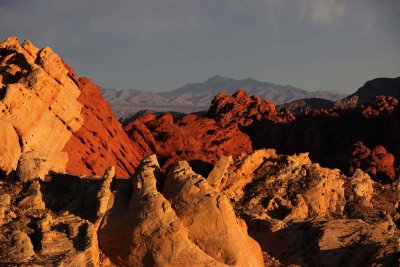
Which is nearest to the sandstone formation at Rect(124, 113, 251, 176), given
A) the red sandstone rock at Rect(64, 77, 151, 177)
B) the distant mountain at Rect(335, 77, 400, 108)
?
the red sandstone rock at Rect(64, 77, 151, 177)

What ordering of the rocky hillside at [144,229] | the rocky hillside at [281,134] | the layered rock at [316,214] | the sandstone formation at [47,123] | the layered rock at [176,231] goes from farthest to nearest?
the rocky hillside at [281,134] < the layered rock at [316,214] < the sandstone formation at [47,123] < the layered rock at [176,231] < the rocky hillside at [144,229]

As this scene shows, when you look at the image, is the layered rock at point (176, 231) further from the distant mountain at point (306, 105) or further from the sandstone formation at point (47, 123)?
the distant mountain at point (306, 105)

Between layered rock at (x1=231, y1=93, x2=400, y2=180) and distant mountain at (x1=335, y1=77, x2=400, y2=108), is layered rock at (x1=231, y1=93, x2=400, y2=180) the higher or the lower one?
the lower one

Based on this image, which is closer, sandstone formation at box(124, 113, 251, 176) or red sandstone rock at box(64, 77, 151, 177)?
red sandstone rock at box(64, 77, 151, 177)

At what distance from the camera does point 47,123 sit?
28.9 m

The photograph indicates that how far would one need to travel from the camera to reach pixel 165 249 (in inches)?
655

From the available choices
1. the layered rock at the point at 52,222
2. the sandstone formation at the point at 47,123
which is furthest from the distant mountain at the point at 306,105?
the layered rock at the point at 52,222

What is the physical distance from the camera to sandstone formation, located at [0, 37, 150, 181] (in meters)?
23.4

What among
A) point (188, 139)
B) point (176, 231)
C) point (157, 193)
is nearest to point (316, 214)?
point (157, 193)

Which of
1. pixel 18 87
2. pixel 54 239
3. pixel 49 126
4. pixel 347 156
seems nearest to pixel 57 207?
pixel 54 239

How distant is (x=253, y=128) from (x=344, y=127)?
887cm

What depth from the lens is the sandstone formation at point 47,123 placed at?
76.6 ft

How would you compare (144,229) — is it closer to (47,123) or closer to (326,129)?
(47,123)

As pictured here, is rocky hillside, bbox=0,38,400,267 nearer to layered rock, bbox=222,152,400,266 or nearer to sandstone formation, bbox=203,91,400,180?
layered rock, bbox=222,152,400,266
